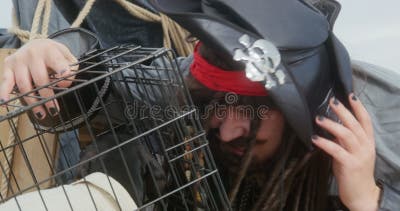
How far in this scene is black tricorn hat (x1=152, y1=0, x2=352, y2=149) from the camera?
60 cm

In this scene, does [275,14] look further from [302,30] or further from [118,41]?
[118,41]

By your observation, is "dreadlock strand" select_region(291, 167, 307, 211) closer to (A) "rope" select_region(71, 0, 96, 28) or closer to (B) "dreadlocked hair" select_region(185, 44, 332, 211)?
(B) "dreadlocked hair" select_region(185, 44, 332, 211)

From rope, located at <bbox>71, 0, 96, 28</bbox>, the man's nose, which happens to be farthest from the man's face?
rope, located at <bbox>71, 0, 96, 28</bbox>

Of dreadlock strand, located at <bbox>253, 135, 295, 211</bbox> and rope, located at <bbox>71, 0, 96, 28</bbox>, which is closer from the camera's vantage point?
dreadlock strand, located at <bbox>253, 135, 295, 211</bbox>

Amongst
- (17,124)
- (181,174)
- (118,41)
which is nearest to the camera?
(181,174)

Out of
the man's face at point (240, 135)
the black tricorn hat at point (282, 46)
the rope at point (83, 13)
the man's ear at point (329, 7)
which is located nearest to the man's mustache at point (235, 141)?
the man's face at point (240, 135)

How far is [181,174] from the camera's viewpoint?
75cm

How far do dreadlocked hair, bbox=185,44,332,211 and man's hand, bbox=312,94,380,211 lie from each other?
66mm

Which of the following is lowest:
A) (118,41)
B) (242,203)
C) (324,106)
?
(242,203)

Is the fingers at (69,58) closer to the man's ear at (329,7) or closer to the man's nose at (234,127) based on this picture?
the man's nose at (234,127)

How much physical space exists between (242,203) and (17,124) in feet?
1.31

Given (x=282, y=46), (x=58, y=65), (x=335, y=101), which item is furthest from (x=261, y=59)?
(x=58, y=65)

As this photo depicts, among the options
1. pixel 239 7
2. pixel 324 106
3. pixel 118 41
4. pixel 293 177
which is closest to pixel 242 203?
pixel 293 177

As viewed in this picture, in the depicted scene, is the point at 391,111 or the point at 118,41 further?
the point at 118,41
